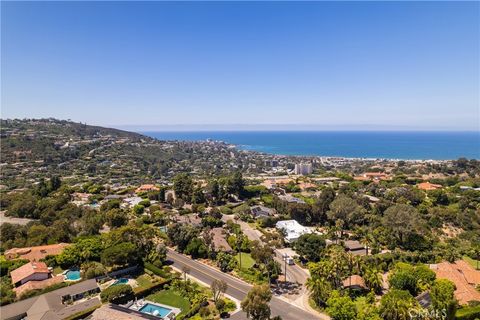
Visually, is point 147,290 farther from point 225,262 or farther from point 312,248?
point 312,248

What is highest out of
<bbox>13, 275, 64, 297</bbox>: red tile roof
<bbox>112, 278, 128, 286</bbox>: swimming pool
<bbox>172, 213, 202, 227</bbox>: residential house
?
<bbox>13, 275, 64, 297</bbox>: red tile roof

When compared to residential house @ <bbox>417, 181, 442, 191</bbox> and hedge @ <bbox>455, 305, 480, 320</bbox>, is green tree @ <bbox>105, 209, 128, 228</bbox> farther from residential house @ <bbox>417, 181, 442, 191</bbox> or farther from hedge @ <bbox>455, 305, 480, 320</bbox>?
residential house @ <bbox>417, 181, 442, 191</bbox>

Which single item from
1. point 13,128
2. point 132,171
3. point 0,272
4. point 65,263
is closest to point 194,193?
point 65,263

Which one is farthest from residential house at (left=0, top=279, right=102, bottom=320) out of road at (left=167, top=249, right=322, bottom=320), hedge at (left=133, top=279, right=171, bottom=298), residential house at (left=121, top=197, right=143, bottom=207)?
residential house at (left=121, top=197, right=143, bottom=207)

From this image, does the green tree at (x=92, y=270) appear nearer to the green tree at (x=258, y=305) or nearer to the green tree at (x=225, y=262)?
the green tree at (x=225, y=262)

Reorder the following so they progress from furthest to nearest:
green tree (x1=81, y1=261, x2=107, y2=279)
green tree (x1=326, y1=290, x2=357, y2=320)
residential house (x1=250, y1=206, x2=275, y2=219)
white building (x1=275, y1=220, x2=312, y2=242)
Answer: residential house (x1=250, y1=206, x2=275, y2=219) → white building (x1=275, y1=220, x2=312, y2=242) → green tree (x1=81, y1=261, x2=107, y2=279) → green tree (x1=326, y1=290, x2=357, y2=320)

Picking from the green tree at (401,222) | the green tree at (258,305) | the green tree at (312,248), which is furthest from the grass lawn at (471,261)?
the green tree at (258,305)

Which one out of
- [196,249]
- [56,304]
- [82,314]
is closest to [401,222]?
[196,249]
